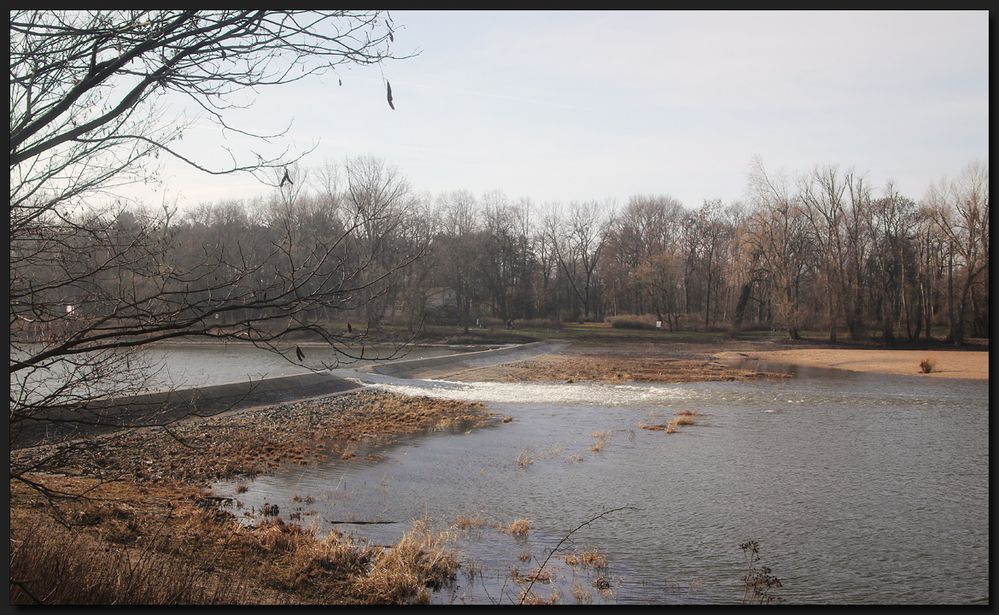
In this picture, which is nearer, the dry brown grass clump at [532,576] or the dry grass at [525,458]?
the dry brown grass clump at [532,576]

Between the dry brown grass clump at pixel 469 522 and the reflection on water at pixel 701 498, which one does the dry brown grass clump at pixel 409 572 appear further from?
the dry brown grass clump at pixel 469 522

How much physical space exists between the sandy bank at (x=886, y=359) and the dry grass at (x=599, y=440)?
78.6ft

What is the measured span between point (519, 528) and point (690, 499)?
3320 mm

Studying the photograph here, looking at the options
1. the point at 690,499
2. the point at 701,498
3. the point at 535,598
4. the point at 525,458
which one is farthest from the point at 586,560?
the point at 525,458

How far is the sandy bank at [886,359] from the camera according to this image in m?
36.8

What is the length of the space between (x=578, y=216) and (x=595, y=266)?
612 centimetres

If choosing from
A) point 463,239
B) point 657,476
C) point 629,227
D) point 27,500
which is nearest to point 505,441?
point 657,476

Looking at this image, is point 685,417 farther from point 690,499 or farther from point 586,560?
point 586,560

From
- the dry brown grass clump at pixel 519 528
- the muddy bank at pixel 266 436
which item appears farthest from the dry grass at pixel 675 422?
the dry brown grass clump at pixel 519 528

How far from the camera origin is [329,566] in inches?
321

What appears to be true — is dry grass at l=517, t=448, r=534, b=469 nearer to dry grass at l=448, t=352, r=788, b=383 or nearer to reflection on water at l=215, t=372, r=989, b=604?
reflection on water at l=215, t=372, r=989, b=604

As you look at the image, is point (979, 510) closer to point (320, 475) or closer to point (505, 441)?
point (505, 441)

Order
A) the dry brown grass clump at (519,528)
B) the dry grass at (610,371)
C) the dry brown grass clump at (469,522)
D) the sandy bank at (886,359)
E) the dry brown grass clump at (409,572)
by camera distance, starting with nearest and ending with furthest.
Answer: the dry brown grass clump at (409,572)
the dry brown grass clump at (519,528)
the dry brown grass clump at (469,522)
the dry grass at (610,371)
the sandy bank at (886,359)

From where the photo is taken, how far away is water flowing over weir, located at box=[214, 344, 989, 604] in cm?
847
